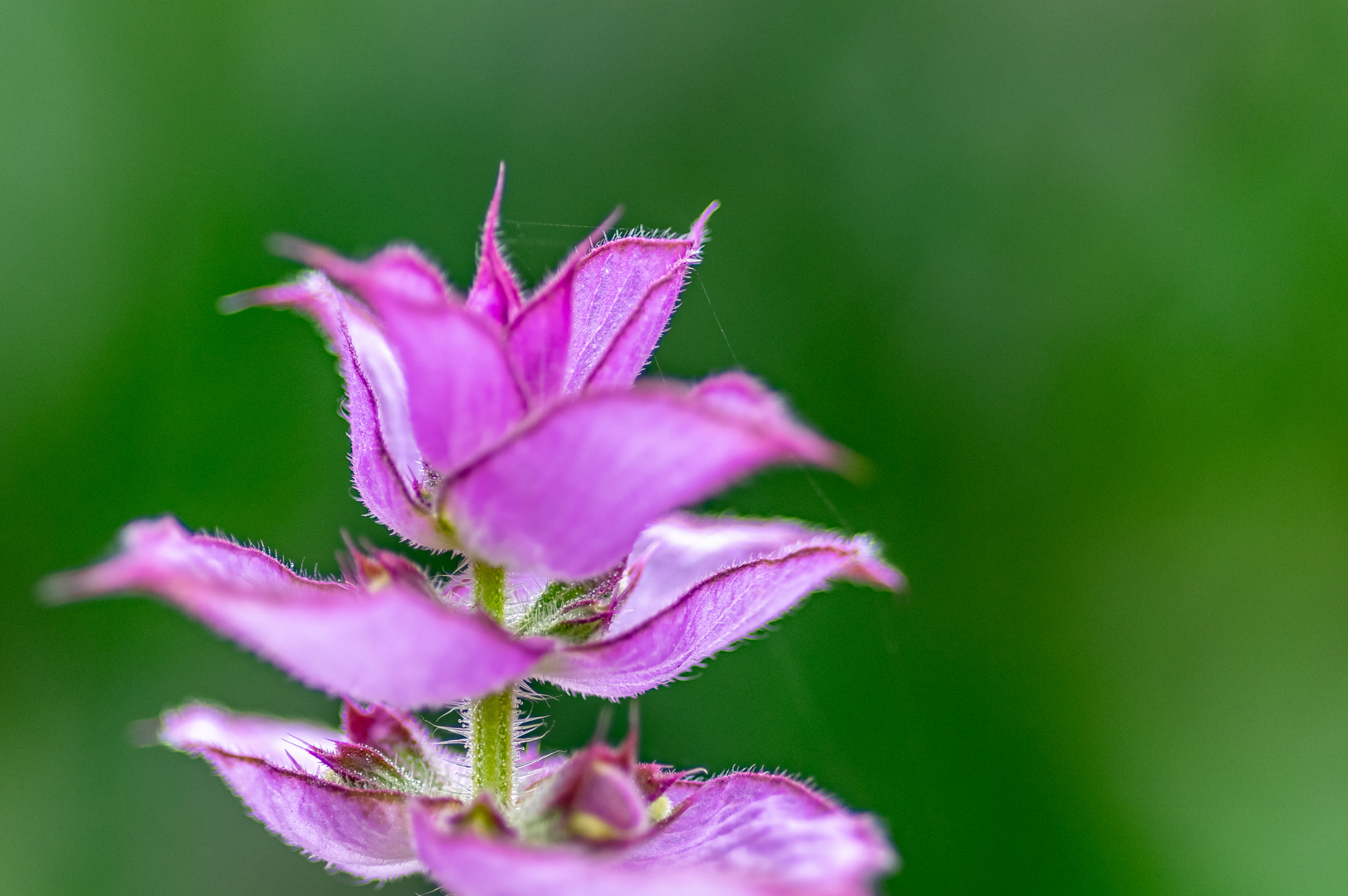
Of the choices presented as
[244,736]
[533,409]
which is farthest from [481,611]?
[244,736]

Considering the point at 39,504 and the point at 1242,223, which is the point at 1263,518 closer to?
the point at 1242,223

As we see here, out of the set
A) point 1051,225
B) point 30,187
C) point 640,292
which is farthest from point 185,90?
point 640,292

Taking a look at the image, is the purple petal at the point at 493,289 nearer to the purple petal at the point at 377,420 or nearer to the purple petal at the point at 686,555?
the purple petal at the point at 377,420

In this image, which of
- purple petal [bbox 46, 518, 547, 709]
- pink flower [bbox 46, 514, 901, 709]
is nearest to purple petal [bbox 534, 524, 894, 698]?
pink flower [bbox 46, 514, 901, 709]

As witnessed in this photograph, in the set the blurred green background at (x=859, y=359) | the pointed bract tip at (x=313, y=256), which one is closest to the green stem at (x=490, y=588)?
the pointed bract tip at (x=313, y=256)

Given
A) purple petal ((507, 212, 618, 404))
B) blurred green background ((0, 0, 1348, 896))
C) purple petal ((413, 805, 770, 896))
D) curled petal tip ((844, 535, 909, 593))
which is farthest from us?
blurred green background ((0, 0, 1348, 896))

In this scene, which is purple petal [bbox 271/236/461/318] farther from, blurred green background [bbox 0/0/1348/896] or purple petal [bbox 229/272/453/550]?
blurred green background [bbox 0/0/1348/896]

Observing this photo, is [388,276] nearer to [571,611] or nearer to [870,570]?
[571,611]
